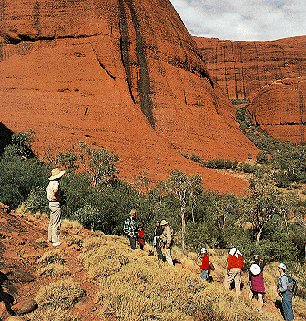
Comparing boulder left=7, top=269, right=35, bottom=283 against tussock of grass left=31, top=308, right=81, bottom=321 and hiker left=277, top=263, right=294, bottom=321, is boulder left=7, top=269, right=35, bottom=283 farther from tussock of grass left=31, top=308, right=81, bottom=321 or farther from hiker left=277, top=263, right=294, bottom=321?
hiker left=277, top=263, right=294, bottom=321

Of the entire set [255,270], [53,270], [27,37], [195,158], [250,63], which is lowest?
[195,158]

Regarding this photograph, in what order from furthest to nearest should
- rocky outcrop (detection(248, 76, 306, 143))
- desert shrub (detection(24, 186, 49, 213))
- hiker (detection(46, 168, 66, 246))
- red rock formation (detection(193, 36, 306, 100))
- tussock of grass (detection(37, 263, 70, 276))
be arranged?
1. red rock formation (detection(193, 36, 306, 100))
2. rocky outcrop (detection(248, 76, 306, 143))
3. desert shrub (detection(24, 186, 49, 213))
4. hiker (detection(46, 168, 66, 246))
5. tussock of grass (detection(37, 263, 70, 276))

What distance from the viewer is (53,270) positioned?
643 cm

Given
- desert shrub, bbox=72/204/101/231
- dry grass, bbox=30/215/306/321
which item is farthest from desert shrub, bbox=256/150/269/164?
dry grass, bbox=30/215/306/321

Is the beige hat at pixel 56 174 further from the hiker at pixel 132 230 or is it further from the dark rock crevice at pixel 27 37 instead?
the dark rock crevice at pixel 27 37

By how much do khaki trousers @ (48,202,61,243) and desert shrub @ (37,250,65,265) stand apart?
19.3 inches

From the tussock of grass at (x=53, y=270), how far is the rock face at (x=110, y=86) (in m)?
22.9

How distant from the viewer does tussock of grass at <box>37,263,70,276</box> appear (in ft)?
20.9

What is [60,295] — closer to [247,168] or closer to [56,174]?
[56,174]

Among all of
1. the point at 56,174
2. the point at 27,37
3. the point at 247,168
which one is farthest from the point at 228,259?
the point at 27,37

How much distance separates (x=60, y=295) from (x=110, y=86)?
31.6 meters

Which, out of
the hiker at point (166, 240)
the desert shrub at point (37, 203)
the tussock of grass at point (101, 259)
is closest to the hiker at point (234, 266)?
the hiker at point (166, 240)

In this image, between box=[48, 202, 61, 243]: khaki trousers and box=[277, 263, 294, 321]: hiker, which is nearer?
box=[48, 202, 61, 243]: khaki trousers

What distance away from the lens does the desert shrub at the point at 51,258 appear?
22.1ft
